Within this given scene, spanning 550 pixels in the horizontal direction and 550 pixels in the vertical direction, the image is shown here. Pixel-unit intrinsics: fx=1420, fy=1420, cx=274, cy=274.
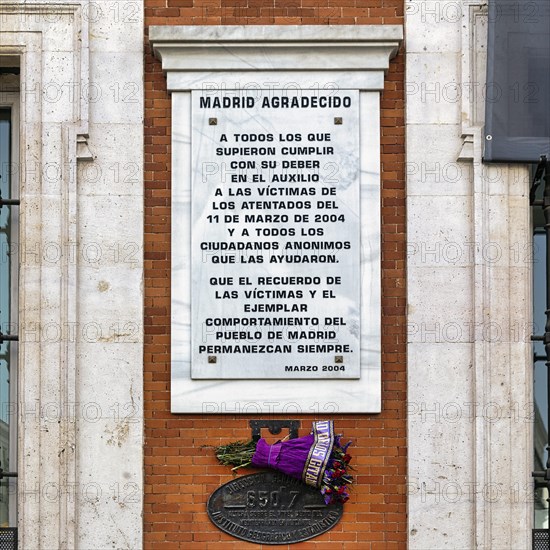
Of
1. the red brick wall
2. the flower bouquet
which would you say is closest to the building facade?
the red brick wall

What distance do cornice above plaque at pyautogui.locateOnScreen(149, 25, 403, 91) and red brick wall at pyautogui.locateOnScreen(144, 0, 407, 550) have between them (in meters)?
0.19

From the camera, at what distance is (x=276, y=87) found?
11867mm

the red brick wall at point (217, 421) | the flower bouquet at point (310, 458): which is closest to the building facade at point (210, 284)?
the red brick wall at point (217, 421)

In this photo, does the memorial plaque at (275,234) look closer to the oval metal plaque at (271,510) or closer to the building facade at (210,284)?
the building facade at (210,284)

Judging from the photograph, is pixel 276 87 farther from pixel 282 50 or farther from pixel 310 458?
pixel 310 458

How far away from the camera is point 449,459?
11.5 metres

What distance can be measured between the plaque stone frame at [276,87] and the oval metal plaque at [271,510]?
0.61m

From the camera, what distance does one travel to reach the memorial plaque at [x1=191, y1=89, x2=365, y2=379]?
38.0 feet

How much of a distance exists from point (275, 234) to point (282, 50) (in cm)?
156

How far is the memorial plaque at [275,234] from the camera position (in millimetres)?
11586

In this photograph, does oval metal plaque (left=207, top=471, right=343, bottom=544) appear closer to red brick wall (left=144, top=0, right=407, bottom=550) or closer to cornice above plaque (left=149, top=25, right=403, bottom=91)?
red brick wall (left=144, top=0, right=407, bottom=550)

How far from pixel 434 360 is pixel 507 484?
1.15m

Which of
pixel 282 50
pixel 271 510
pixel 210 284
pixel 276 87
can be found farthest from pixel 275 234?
pixel 271 510

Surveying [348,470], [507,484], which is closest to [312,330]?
[348,470]
